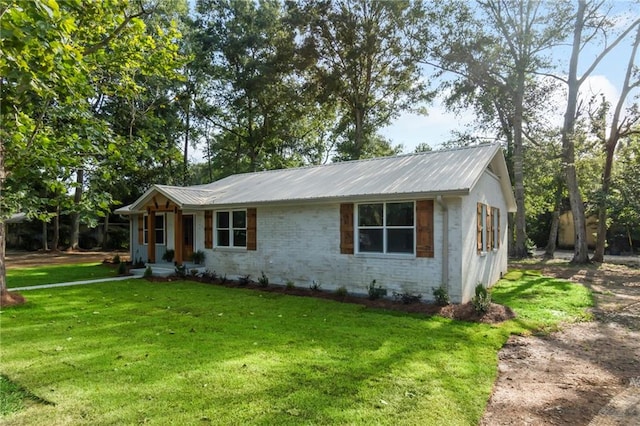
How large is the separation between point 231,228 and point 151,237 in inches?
191

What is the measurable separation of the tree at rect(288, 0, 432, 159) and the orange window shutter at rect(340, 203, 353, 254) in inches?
574

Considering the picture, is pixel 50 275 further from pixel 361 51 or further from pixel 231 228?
pixel 361 51

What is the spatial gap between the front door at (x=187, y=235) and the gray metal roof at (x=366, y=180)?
135 centimetres

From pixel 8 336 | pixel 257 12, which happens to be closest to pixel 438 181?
pixel 8 336

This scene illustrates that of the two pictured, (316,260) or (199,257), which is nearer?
(316,260)

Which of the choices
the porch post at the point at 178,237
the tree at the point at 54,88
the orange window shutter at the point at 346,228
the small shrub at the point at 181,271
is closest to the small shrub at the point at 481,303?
the orange window shutter at the point at 346,228

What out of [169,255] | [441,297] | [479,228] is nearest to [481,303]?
[441,297]

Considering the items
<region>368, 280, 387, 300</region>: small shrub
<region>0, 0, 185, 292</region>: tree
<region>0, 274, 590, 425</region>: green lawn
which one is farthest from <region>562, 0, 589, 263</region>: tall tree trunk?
<region>0, 0, 185, 292</region>: tree

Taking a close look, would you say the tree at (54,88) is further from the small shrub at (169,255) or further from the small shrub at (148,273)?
the small shrub at (169,255)

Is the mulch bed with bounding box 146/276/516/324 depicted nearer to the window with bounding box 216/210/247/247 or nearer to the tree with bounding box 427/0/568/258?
the window with bounding box 216/210/247/247

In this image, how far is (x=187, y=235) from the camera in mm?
16047

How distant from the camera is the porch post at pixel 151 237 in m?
16.1

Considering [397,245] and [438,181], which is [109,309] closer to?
[397,245]

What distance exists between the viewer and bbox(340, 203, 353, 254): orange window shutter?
10.7m
